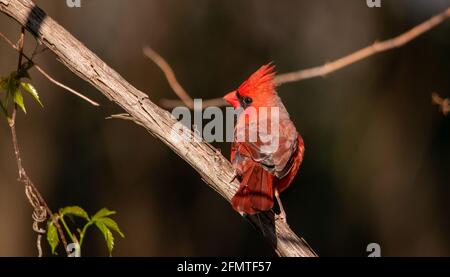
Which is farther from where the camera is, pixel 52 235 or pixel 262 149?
pixel 262 149

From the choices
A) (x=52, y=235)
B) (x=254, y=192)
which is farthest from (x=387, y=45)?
(x=52, y=235)

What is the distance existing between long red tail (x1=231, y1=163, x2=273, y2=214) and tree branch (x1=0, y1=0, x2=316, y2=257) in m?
0.17

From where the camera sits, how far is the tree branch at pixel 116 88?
265 centimetres

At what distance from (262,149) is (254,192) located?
20.7 inches

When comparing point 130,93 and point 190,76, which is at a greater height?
point 190,76

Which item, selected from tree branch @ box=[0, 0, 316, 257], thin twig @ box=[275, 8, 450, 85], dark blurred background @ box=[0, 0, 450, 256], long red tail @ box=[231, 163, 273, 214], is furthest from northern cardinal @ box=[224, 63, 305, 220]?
dark blurred background @ box=[0, 0, 450, 256]

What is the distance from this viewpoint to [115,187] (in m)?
7.48

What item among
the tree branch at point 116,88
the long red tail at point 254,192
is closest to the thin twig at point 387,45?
the tree branch at point 116,88

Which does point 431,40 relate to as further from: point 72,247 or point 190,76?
point 72,247

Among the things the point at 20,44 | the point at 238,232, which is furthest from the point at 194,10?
the point at 20,44

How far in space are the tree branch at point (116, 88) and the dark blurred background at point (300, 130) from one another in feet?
15.1

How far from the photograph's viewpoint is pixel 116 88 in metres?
2.66

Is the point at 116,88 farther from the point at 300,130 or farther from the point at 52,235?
the point at 300,130

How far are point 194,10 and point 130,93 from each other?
17.1 feet
